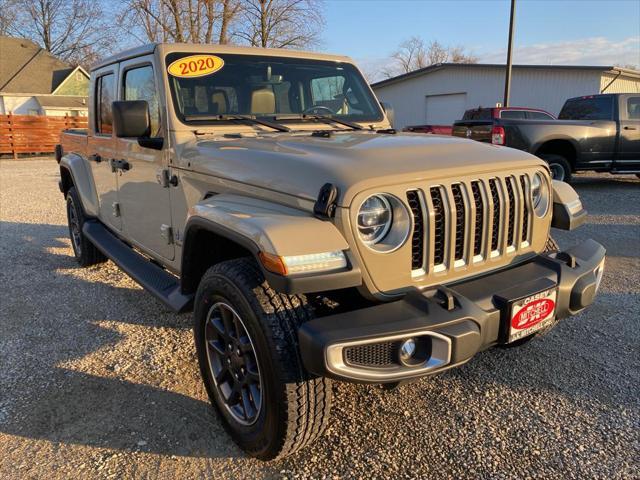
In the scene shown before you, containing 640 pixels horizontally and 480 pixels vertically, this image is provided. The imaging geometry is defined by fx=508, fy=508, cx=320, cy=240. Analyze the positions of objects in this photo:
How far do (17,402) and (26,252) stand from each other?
3.90 m

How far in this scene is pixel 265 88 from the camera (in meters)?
3.65

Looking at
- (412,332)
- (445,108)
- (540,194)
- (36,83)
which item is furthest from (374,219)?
(36,83)

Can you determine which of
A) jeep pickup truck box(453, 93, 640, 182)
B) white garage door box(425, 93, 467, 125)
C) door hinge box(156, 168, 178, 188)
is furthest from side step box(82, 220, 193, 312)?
white garage door box(425, 93, 467, 125)

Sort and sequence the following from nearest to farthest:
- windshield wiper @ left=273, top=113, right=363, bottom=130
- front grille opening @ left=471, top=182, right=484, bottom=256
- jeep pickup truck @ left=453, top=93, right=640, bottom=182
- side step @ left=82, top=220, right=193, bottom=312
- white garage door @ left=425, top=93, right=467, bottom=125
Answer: front grille opening @ left=471, top=182, right=484, bottom=256, side step @ left=82, top=220, right=193, bottom=312, windshield wiper @ left=273, top=113, right=363, bottom=130, jeep pickup truck @ left=453, top=93, right=640, bottom=182, white garage door @ left=425, top=93, right=467, bottom=125

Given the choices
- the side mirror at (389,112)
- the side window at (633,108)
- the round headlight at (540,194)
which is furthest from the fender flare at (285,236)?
the side window at (633,108)

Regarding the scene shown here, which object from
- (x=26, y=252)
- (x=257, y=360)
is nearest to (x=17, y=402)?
(x=257, y=360)

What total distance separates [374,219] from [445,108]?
26.3m

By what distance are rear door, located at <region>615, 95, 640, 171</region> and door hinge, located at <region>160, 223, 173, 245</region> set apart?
10527 millimetres

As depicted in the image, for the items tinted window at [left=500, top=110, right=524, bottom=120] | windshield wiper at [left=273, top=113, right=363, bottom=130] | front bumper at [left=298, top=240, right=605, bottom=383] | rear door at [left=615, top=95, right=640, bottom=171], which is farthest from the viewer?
tinted window at [left=500, top=110, right=524, bottom=120]

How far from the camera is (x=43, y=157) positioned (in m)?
23.2

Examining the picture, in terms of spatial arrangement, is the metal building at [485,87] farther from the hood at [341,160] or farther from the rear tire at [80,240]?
the hood at [341,160]

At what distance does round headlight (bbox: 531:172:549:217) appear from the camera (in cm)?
284

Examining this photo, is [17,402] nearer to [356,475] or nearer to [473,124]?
[356,475]

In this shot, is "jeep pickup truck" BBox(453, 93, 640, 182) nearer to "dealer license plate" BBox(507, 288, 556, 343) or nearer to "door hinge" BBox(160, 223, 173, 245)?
"door hinge" BBox(160, 223, 173, 245)
